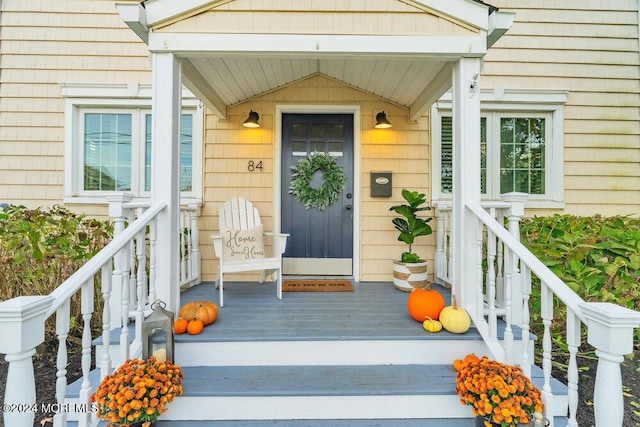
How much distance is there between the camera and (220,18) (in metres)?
2.26

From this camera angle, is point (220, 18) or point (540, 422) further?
point (220, 18)

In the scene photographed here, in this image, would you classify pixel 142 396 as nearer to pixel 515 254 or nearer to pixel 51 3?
pixel 515 254

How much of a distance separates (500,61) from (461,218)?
2.71 m

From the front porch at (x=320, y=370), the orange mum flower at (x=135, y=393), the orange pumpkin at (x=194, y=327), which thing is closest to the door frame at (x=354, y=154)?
the front porch at (x=320, y=370)

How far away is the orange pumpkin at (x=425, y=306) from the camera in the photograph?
226 cm

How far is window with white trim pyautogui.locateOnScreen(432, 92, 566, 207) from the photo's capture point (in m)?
3.88

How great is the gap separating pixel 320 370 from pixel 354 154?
2.45 m

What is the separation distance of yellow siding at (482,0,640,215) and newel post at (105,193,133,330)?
12.9ft

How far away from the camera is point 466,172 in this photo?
2279 mm

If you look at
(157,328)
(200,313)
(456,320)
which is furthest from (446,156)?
(157,328)

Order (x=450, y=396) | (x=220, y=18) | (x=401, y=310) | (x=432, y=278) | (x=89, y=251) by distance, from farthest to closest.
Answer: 1. (x=432, y=278)
2. (x=89, y=251)
3. (x=401, y=310)
4. (x=220, y=18)
5. (x=450, y=396)

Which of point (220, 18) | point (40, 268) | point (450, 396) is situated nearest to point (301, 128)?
point (220, 18)

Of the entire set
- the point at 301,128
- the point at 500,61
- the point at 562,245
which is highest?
the point at 500,61

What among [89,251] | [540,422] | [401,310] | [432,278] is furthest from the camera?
[432,278]
